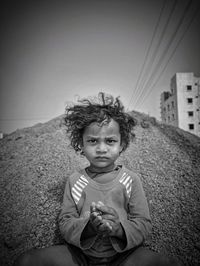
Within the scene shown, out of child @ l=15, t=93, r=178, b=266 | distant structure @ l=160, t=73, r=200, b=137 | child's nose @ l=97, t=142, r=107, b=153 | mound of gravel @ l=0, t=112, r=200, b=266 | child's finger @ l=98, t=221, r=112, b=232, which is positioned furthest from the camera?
distant structure @ l=160, t=73, r=200, b=137

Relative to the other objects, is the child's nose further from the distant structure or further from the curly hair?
the distant structure

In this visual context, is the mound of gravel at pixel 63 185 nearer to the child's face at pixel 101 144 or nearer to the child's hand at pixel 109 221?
the child's hand at pixel 109 221

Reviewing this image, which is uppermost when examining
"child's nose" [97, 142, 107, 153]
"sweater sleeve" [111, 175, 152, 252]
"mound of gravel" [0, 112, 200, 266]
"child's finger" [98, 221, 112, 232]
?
"child's nose" [97, 142, 107, 153]

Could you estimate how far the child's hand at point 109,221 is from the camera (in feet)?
3.62

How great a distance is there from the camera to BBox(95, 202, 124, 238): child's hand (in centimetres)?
110

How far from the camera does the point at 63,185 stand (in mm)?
2566

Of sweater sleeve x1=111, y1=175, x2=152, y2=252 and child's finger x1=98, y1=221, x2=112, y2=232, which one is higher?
child's finger x1=98, y1=221, x2=112, y2=232

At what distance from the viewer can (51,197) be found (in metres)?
2.36

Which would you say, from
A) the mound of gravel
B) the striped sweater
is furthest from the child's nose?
the mound of gravel

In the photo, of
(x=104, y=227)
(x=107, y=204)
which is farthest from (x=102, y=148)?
(x=104, y=227)

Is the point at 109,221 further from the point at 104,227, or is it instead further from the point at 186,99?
the point at 186,99

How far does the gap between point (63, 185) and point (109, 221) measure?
1566mm

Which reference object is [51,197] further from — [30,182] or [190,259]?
[190,259]

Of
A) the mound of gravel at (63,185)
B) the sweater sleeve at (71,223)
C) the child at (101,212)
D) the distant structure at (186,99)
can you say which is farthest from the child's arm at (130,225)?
the distant structure at (186,99)
